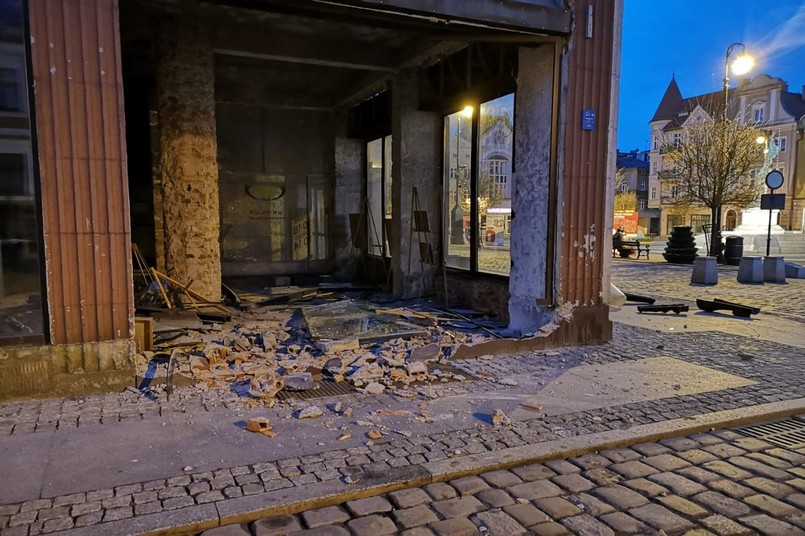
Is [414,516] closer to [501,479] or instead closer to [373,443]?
[501,479]

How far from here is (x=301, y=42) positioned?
950 centimetres

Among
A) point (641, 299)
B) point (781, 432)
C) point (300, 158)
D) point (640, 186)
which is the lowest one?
point (781, 432)

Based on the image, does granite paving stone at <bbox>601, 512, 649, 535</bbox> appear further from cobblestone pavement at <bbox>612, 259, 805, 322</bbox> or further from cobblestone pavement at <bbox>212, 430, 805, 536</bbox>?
cobblestone pavement at <bbox>612, 259, 805, 322</bbox>

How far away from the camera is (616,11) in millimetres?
6766

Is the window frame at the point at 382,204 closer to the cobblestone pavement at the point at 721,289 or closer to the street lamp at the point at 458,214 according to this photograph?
the street lamp at the point at 458,214

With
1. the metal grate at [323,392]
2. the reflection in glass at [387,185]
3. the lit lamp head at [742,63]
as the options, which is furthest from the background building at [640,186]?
the metal grate at [323,392]

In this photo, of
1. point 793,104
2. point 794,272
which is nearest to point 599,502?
point 794,272

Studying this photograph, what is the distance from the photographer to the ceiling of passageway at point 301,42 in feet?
20.0

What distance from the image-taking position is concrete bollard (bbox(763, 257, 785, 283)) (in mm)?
14945

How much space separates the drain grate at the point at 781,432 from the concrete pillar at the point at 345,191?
992cm

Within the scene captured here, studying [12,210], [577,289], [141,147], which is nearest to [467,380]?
[577,289]

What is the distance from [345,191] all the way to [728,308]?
8423mm

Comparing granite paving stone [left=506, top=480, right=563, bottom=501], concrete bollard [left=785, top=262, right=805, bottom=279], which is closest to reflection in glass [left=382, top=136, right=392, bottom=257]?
granite paving stone [left=506, top=480, right=563, bottom=501]

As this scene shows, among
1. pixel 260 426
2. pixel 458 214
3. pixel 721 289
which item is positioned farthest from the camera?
pixel 721 289
